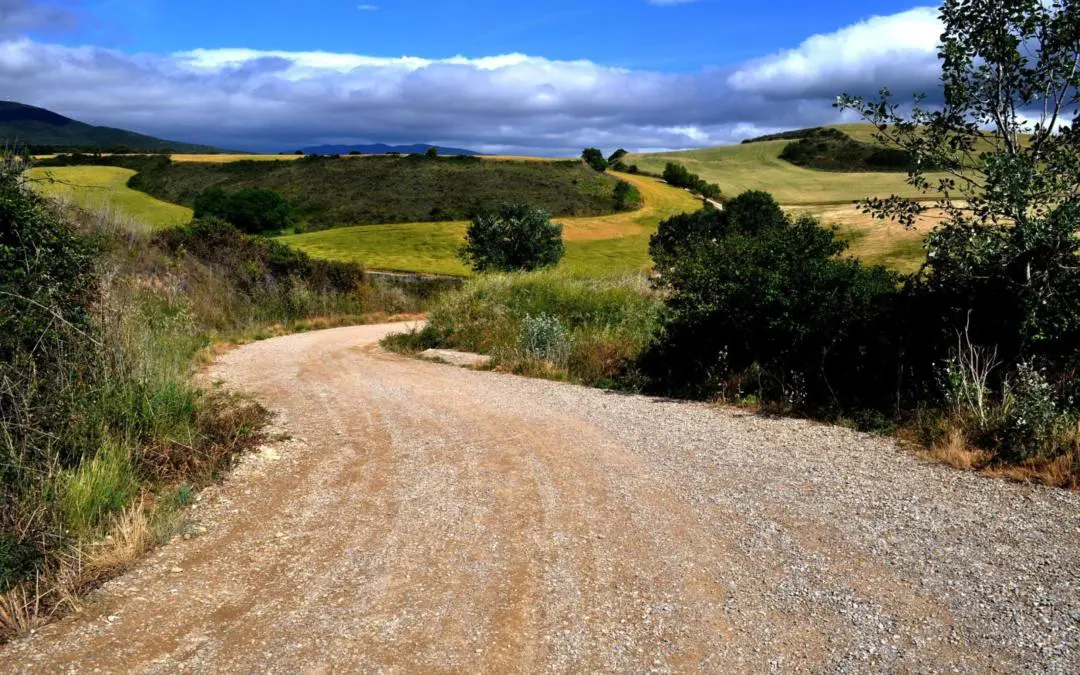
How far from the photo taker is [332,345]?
19.0 m

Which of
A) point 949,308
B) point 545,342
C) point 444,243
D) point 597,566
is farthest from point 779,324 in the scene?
point 444,243

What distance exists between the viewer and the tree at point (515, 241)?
37844 mm

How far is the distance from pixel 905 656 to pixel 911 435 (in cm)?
509

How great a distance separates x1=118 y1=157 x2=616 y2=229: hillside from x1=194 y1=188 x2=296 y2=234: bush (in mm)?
2895

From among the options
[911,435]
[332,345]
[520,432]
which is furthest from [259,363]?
[911,435]

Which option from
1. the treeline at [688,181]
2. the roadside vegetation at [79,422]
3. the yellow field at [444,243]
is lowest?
Result: the yellow field at [444,243]

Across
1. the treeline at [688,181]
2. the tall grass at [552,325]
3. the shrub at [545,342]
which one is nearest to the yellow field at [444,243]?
the treeline at [688,181]

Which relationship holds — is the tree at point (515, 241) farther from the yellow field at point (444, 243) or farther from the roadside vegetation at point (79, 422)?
the roadside vegetation at point (79, 422)

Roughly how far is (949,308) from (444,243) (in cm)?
5754

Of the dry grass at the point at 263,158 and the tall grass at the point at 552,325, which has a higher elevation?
the dry grass at the point at 263,158

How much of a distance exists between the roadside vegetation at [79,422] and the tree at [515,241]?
27.9 m

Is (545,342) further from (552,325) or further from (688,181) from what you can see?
(688,181)

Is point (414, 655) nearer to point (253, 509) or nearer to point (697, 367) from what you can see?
point (253, 509)

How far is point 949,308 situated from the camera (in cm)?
931
